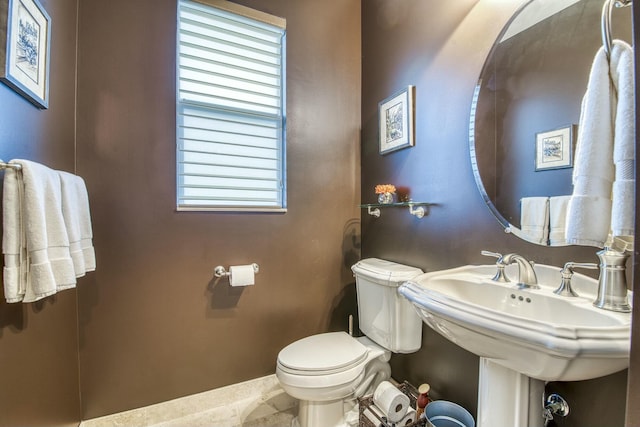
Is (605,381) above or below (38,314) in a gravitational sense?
below

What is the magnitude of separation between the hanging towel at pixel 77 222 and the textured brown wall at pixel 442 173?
1568 millimetres

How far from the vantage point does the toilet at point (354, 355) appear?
1.33 m

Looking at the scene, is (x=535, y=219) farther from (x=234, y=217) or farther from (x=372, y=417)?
(x=234, y=217)

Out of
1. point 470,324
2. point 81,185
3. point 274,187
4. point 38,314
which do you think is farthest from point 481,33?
point 38,314

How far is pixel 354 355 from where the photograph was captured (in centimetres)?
143

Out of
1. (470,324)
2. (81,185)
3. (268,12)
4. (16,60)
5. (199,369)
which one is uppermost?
(268,12)

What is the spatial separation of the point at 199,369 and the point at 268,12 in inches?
90.0

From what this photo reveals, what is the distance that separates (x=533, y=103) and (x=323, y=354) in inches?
57.0

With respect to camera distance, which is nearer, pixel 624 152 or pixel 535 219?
pixel 624 152

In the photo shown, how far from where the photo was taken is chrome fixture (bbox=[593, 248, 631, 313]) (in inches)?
29.3

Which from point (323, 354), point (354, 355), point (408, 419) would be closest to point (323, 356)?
point (323, 354)

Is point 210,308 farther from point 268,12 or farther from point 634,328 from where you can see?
point 268,12

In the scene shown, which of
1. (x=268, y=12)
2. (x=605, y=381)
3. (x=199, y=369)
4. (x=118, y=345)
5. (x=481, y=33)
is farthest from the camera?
(x=268, y=12)

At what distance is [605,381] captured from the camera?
85 cm
